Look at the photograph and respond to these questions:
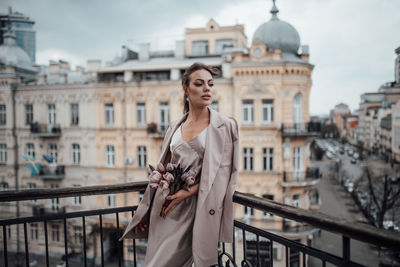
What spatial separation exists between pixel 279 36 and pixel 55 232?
15532mm

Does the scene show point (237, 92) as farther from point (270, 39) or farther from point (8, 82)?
point (8, 82)

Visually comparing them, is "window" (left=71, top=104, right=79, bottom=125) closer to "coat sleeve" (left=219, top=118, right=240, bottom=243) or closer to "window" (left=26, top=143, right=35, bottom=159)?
"window" (left=26, top=143, right=35, bottom=159)

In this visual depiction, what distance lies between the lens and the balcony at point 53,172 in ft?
55.3

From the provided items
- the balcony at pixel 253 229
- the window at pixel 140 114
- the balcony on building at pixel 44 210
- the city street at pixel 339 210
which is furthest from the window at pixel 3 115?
the city street at pixel 339 210

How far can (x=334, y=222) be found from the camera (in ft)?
5.54

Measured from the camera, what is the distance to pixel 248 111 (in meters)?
14.8

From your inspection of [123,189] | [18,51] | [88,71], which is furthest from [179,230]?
[18,51]

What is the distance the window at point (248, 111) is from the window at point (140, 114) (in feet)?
17.4

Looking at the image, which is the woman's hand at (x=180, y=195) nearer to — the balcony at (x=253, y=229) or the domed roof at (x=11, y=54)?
the balcony at (x=253, y=229)

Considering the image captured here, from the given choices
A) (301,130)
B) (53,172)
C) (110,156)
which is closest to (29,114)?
(53,172)

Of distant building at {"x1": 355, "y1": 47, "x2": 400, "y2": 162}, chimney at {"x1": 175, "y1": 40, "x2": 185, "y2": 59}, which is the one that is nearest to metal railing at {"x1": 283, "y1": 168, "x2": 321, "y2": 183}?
distant building at {"x1": 355, "y1": 47, "x2": 400, "y2": 162}

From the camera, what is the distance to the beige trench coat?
2.04 meters

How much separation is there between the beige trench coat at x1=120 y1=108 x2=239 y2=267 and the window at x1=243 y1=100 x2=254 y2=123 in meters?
12.7

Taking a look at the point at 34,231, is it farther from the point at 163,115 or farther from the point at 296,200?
the point at 296,200
